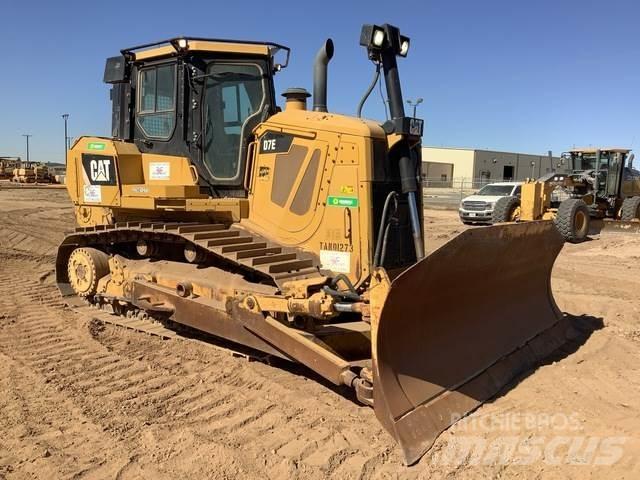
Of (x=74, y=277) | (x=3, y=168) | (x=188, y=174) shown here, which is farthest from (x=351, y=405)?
(x=3, y=168)

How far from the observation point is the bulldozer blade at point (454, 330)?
3754mm

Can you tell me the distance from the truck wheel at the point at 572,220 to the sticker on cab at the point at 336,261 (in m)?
10.7

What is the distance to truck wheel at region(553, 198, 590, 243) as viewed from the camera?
1435 cm

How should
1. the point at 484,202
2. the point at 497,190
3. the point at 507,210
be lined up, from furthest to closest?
the point at 497,190 < the point at 484,202 < the point at 507,210

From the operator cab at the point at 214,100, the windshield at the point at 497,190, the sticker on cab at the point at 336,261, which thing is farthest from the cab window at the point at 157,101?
the windshield at the point at 497,190

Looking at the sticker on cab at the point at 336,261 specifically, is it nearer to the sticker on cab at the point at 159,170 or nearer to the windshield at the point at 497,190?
the sticker on cab at the point at 159,170

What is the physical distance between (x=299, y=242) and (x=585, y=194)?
14954 millimetres

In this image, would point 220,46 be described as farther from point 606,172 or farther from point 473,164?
point 473,164

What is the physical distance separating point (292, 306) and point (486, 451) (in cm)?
182

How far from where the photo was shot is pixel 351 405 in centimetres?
430

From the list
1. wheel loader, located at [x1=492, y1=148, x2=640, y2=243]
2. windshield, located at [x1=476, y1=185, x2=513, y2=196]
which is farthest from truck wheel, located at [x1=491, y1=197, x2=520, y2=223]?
windshield, located at [x1=476, y1=185, x2=513, y2=196]

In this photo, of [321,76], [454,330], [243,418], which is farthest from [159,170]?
[454,330]

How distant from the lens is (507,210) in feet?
51.4

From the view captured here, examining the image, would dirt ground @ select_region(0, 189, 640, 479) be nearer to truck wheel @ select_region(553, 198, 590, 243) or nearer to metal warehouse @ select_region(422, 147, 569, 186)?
truck wheel @ select_region(553, 198, 590, 243)
